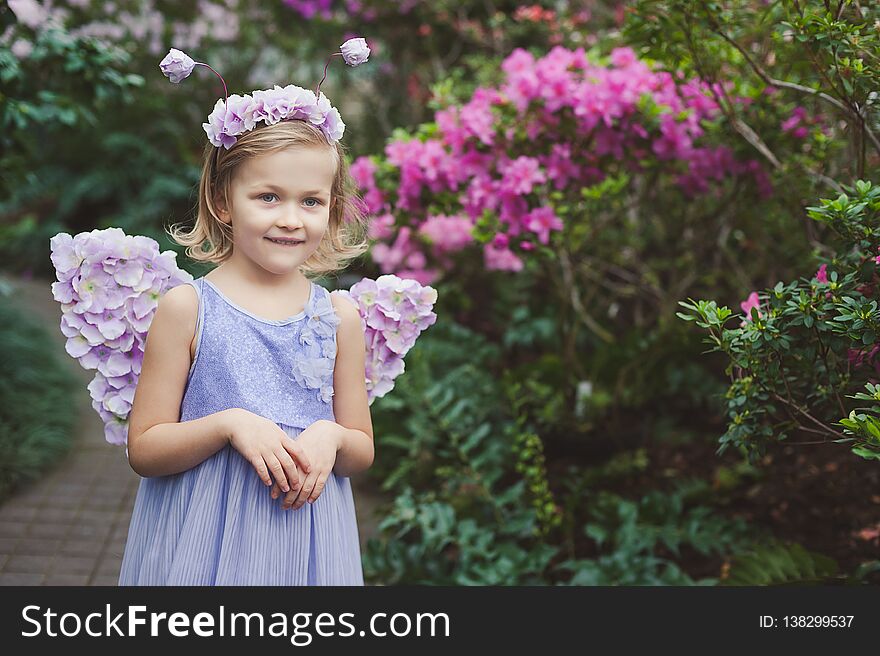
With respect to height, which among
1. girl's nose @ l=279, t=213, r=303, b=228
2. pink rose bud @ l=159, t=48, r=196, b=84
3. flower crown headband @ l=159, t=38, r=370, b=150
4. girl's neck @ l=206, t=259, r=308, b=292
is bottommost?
girl's neck @ l=206, t=259, r=308, b=292

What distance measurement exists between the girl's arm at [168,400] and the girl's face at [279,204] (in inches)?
6.1

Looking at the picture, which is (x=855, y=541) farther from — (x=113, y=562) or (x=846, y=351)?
(x=113, y=562)

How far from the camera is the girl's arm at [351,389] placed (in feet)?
5.79

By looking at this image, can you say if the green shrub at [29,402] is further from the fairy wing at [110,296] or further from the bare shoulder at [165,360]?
the bare shoulder at [165,360]

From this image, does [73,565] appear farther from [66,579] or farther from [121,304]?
[121,304]

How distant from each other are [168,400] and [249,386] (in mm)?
150

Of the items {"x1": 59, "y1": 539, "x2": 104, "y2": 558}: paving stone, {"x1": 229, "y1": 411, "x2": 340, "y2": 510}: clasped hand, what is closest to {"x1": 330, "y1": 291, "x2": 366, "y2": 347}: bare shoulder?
{"x1": 229, "y1": 411, "x2": 340, "y2": 510}: clasped hand

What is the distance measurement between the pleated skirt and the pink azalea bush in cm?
173

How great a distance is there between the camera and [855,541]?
10.1 ft

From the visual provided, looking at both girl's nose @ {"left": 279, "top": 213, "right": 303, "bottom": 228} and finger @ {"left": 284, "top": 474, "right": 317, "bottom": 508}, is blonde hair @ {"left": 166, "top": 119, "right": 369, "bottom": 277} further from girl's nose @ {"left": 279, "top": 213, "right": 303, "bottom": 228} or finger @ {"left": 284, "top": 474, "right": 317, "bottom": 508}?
finger @ {"left": 284, "top": 474, "right": 317, "bottom": 508}

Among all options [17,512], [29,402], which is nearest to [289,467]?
[17,512]

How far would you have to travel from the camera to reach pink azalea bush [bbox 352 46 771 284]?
3129 millimetres

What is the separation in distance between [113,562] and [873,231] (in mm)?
2732

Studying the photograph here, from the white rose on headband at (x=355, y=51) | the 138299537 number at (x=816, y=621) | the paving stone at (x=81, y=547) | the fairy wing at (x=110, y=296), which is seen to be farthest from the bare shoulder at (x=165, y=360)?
the paving stone at (x=81, y=547)
